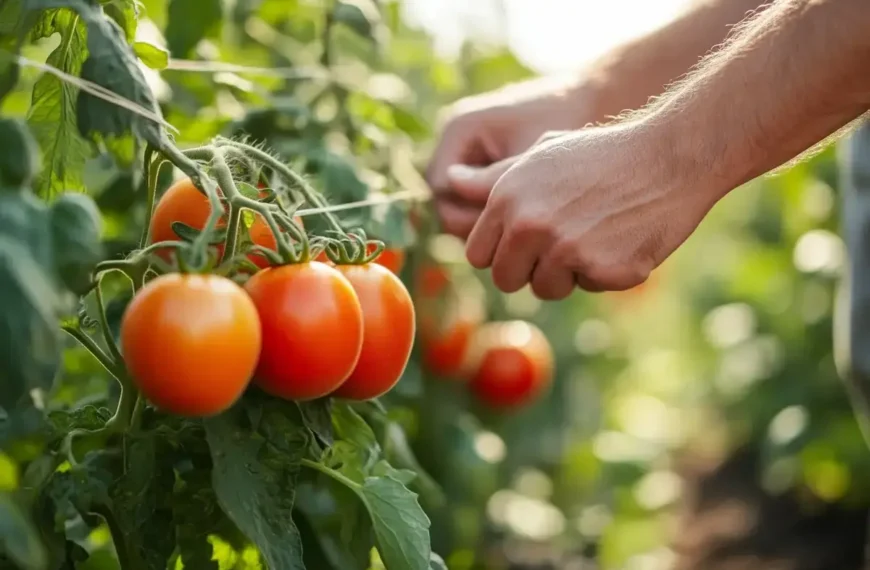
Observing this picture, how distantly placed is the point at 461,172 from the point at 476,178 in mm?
59

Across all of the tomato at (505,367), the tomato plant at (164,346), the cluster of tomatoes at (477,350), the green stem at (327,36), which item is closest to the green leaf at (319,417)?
the tomato plant at (164,346)

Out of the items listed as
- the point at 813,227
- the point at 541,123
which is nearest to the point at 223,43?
the point at 541,123

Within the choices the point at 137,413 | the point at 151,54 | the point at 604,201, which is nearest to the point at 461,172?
the point at 604,201

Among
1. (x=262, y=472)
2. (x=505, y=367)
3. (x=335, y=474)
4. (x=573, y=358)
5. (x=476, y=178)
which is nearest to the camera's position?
(x=262, y=472)

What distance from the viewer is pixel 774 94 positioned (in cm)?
105

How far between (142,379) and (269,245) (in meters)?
0.19

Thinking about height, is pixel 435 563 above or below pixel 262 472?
below

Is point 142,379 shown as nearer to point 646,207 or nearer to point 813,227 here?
point 646,207

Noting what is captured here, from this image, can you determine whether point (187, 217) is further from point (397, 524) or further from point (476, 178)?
point (476, 178)

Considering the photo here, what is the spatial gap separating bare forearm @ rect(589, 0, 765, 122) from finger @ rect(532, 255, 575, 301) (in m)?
0.36

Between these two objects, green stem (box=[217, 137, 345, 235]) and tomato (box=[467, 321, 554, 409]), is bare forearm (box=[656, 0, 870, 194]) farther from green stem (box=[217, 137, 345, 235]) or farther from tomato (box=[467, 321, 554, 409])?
tomato (box=[467, 321, 554, 409])

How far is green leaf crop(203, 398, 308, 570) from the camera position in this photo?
79cm

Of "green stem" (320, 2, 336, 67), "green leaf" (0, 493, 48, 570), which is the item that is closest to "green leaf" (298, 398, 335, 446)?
"green leaf" (0, 493, 48, 570)

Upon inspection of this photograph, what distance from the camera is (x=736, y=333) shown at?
11.8 feet
